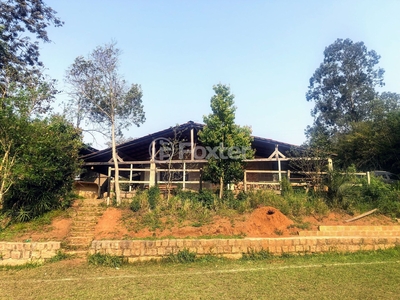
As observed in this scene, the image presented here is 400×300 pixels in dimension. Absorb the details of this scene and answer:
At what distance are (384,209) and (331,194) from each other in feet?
6.72

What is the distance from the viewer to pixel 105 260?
846cm

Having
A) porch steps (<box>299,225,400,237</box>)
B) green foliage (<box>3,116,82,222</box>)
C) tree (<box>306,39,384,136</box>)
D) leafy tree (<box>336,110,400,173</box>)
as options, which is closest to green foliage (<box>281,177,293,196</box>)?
porch steps (<box>299,225,400,237</box>)

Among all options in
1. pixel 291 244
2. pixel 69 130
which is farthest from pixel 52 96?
pixel 291 244

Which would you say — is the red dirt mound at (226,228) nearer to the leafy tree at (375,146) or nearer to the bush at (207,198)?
the bush at (207,198)

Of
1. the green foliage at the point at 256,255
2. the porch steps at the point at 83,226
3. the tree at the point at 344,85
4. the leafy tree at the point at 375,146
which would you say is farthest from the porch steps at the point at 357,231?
the tree at the point at 344,85

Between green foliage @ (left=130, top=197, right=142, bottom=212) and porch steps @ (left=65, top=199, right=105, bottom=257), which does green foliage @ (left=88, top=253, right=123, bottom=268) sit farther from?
green foliage @ (left=130, top=197, right=142, bottom=212)

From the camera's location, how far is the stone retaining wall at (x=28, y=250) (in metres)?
8.66

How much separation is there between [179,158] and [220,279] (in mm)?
9741

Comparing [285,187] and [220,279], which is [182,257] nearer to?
[220,279]

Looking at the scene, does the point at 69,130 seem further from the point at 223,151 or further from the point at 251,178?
the point at 251,178

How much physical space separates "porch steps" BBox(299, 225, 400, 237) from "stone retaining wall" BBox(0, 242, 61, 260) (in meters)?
8.06

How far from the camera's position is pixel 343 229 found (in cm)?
1009

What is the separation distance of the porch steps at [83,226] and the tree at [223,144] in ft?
16.0

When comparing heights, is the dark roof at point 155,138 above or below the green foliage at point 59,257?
above
